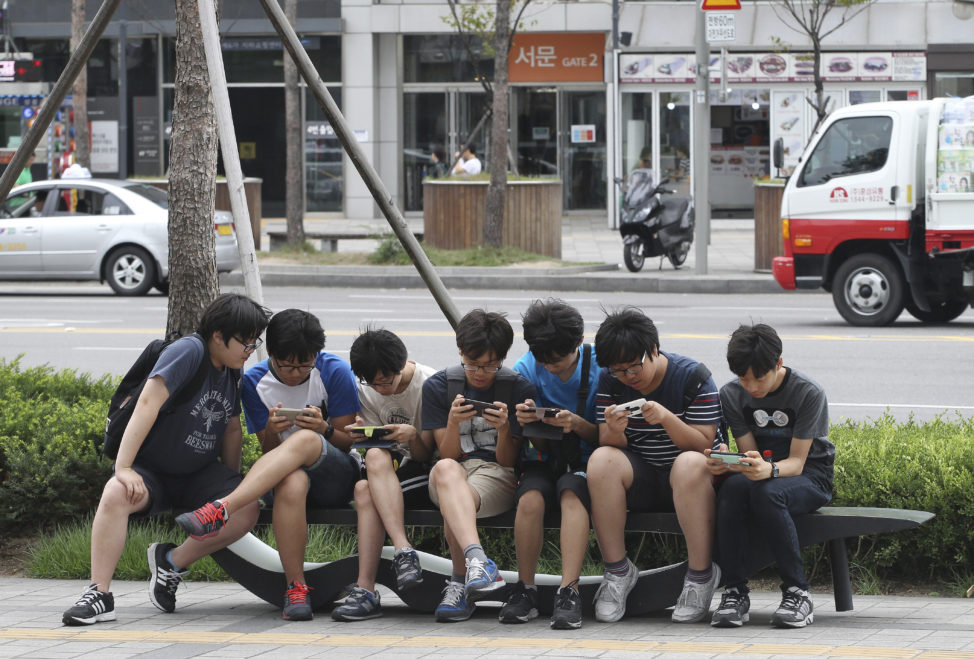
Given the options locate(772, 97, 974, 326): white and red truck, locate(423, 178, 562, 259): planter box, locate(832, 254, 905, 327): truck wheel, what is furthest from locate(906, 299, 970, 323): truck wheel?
locate(423, 178, 562, 259): planter box

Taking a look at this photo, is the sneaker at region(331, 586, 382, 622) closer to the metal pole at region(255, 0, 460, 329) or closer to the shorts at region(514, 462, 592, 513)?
the shorts at region(514, 462, 592, 513)

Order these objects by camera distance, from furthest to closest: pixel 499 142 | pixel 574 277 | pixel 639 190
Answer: pixel 499 142
pixel 639 190
pixel 574 277

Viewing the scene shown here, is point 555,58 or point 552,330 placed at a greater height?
point 555,58

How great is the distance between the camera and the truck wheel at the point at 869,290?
46.6 ft

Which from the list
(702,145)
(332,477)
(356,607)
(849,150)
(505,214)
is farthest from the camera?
(505,214)

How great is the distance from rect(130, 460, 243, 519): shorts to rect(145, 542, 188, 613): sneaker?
14 centimetres

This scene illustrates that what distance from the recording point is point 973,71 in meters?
27.6

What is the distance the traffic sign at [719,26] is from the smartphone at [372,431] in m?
13.8

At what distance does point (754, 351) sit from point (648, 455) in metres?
0.58

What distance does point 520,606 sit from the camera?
5.06m

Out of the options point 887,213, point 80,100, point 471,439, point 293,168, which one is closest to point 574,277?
point 293,168

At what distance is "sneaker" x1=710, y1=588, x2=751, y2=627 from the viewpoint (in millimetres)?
4926

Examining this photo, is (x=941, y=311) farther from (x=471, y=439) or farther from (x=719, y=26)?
(x=471, y=439)

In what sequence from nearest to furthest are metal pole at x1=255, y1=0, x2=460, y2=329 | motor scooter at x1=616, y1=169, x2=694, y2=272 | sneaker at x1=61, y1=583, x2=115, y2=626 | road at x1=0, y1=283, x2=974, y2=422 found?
sneaker at x1=61, y1=583, x2=115, y2=626 < metal pole at x1=255, y1=0, x2=460, y2=329 < road at x1=0, y1=283, x2=974, y2=422 < motor scooter at x1=616, y1=169, x2=694, y2=272
